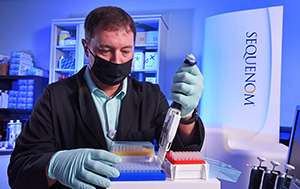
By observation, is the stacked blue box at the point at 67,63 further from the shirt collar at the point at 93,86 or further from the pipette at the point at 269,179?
the pipette at the point at 269,179

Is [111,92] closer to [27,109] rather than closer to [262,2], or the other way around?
[27,109]

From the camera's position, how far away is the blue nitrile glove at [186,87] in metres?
0.69

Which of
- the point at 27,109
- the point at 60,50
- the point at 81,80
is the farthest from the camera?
the point at 60,50

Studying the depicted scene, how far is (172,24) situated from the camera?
2.77 meters

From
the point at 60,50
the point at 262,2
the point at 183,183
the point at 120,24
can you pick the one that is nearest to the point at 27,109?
the point at 60,50

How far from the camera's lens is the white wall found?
235 cm

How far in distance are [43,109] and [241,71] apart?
1.33 metres

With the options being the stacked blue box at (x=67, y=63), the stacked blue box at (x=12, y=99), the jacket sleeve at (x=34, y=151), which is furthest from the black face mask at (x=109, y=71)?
the stacked blue box at (x=12, y=99)

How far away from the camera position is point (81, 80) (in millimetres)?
1053

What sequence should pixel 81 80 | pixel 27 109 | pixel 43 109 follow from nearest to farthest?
pixel 43 109 < pixel 81 80 < pixel 27 109

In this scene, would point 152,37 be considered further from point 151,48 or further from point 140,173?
point 140,173

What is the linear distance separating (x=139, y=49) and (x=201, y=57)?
76cm

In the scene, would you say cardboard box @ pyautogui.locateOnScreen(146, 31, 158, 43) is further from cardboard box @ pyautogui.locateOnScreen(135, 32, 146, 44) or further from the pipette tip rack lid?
the pipette tip rack lid

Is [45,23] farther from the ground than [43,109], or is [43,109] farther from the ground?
[45,23]
